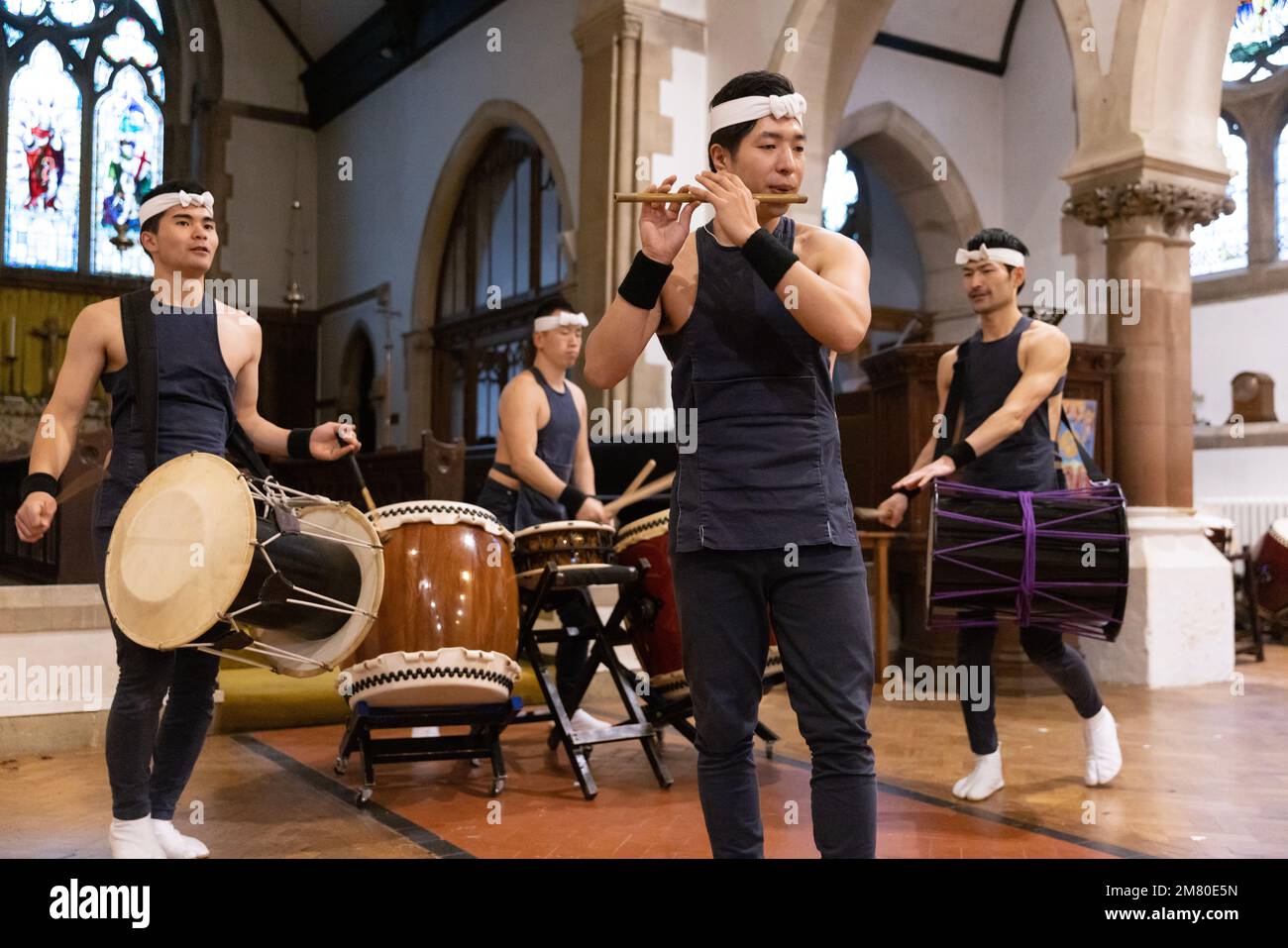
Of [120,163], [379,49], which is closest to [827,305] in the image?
[379,49]

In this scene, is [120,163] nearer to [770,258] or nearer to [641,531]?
[641,531]

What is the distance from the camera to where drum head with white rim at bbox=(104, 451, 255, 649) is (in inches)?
110

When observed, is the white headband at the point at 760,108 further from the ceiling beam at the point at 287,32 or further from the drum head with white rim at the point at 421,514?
the ceiling beam at the point at 287,32

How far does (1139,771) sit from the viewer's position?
4586mm

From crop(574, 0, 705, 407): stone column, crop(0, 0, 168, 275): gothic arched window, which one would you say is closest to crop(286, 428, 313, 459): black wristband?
crop(574, 0, 705, 407): stone column

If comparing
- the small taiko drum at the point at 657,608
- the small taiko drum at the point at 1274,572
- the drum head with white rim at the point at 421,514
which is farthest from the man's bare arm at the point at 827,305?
the small taiko drum at the point at 1274,572

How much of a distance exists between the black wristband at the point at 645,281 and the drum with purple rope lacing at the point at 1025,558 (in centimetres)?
198

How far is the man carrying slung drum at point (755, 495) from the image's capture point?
86.6 inches

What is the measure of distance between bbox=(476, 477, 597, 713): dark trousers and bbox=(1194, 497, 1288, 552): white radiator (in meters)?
8.57

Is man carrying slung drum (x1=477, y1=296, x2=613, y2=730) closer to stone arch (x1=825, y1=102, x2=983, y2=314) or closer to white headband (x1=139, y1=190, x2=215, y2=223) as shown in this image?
white headband (x1=139, y1=190, x2=215, y2=223)

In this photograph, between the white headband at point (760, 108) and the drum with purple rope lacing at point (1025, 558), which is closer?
the white headband at point (760, 108)
